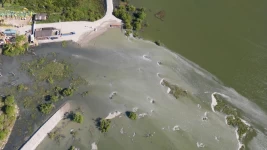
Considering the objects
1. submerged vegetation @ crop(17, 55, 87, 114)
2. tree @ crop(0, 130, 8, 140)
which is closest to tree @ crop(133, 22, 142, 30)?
submerged vegetation @ crop(17, 55, 87, 114)

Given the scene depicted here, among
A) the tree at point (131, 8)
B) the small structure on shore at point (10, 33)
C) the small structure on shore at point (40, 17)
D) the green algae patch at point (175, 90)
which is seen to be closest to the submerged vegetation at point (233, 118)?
the green algae patch at point (175, 90)

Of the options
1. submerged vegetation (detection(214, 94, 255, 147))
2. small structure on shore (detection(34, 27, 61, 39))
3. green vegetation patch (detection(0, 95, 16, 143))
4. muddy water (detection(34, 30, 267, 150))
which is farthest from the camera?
small structure on shore (detection(34, 27, 61, 39))

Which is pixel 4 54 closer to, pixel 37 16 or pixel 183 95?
pixel 37 16

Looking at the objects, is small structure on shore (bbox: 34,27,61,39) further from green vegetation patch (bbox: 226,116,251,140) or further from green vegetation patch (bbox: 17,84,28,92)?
green vegetation patch (bbox: 226,116,251,140)

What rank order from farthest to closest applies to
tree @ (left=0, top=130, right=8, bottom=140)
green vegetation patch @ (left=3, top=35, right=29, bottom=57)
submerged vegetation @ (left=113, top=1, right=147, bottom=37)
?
submerged vegetation @ (left=113, top=1, right=147, bottom=37) → green vegetation patch @ (left=3, top=35, right=29, bottom=57) → tree @ (left=0, top=130, right=8, bottom=140)

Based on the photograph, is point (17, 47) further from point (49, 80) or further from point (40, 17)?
point (49, 80)

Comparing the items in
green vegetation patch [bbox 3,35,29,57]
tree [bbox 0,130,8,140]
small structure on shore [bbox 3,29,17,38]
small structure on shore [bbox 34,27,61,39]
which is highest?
small structure on shore [bbox 34,27,61,39]

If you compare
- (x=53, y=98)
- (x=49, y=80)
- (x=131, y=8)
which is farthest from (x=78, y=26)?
(x=53, y=98)

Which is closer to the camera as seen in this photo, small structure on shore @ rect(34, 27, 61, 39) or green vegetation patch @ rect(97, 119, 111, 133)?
green vegetation patch @ rect(97, 119, 111, 133)
